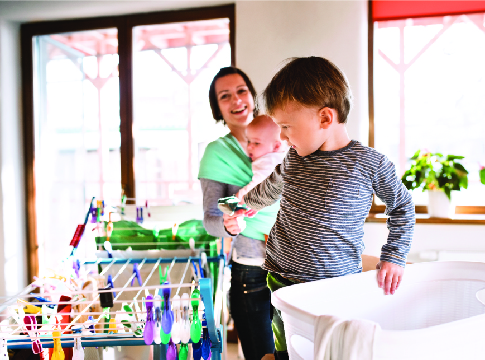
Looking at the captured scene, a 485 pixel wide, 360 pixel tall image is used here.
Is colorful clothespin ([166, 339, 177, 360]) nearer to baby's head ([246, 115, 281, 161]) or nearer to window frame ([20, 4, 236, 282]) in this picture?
baby's head ([246, 115, 281, 161])

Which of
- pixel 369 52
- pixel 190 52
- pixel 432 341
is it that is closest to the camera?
pixel 432 341

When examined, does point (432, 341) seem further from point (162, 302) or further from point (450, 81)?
point (450, 81)

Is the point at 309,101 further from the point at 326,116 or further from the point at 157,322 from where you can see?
the point at 157,322

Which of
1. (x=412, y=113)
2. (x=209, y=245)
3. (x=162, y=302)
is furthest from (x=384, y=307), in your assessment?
(x=412, y=113)

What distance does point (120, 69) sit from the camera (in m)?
2.62

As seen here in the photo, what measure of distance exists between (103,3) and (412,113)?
2.06 m

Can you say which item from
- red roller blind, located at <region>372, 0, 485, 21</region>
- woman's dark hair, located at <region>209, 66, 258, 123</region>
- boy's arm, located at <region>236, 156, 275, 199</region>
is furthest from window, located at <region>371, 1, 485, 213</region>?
boy's arm, located at <region>236, 156, 275, 199</region>

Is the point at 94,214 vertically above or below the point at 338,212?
below

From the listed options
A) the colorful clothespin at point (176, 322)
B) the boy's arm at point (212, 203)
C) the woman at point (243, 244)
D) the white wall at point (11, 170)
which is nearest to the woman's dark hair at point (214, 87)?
the woman at point (243, 244)

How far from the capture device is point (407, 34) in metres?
2.38

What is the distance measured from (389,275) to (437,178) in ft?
4.88

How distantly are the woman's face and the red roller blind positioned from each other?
4.41 feet

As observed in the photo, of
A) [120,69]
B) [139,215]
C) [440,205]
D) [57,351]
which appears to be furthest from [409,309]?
[120,69]

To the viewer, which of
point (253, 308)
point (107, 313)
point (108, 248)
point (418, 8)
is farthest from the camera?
point (418, 8)
